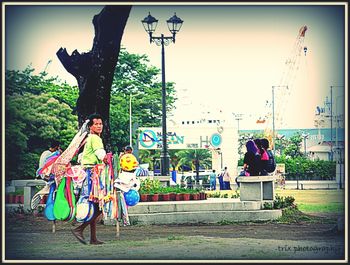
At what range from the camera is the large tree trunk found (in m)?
15.6

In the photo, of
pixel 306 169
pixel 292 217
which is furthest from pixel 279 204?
pixel 306 169

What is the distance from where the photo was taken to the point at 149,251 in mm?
11664

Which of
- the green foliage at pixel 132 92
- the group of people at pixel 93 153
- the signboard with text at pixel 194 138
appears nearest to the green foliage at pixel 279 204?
the group of people at pixel 93 153

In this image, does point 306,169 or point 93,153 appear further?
point 306,169

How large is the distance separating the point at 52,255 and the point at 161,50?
40.5ft

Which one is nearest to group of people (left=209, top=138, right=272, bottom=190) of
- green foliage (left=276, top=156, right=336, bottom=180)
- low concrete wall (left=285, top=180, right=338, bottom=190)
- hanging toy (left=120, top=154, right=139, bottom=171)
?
hanging toy (left=120, top=154, right=139, bottom=171)

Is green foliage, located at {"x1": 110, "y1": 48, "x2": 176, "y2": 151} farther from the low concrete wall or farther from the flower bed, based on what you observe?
the flower bed

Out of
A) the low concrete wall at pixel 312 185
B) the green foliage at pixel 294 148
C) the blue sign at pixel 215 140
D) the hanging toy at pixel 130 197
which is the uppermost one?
the blue sign at pixel 215 140

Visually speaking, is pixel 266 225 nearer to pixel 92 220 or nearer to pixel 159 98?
pixel 92 220

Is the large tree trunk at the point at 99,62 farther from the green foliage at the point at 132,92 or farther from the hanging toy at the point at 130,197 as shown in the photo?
the green foliage at the point at 132,92

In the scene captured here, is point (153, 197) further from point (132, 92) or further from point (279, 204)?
point (132, 92)

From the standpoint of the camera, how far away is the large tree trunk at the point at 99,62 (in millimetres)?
15602

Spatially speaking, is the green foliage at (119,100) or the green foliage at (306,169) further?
the green foliage at (306,169)

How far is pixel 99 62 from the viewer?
16125 millimetres
